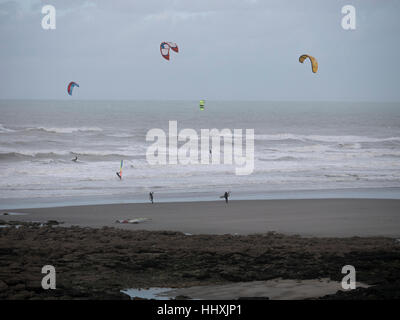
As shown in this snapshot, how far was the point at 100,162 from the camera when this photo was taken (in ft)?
88.5

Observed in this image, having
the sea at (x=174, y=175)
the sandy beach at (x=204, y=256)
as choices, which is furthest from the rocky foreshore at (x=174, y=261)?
the sea at (x=174, y=175)

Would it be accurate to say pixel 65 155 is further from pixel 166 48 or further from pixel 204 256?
pixel 204 256

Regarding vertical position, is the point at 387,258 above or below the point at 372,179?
below

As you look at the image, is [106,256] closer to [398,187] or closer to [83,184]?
[83,184]

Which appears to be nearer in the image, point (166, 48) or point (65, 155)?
point (166, 48)

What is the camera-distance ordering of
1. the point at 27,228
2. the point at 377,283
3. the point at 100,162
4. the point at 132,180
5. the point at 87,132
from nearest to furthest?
the point at 377,283 → the point at 27,228 → the point at 132,180 → the point at 100,162 → the point at 87,132

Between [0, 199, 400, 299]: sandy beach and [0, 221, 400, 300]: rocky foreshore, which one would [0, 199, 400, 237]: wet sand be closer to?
[0, 199, 400, 299]: sandy beach

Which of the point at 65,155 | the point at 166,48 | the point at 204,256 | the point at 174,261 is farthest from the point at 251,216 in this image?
the point at 65,155

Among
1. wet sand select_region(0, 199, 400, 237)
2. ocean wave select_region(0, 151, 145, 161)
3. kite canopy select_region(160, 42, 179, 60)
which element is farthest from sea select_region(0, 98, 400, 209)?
kite canopy select_region(160, 42, 179, 60)

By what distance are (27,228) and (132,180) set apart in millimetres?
10300

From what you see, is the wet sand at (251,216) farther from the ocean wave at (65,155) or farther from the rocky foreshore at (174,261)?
the ocean wave at (65,155)

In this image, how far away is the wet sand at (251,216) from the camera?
12133 millimetres

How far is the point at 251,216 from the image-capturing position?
13.9 m
